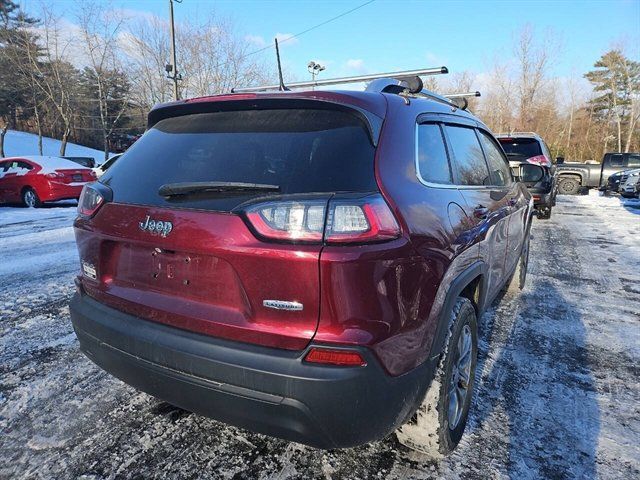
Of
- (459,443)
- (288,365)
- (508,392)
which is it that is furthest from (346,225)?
(508,392)

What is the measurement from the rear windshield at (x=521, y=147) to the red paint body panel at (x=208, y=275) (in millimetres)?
9591

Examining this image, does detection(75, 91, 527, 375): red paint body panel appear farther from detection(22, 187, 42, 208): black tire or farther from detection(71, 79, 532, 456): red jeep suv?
detection(22, 187, 42, 208): black tire

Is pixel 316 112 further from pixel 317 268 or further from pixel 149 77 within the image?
pixel 149 77

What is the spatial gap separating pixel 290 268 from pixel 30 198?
42.9ft

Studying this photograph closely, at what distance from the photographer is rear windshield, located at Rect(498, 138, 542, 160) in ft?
32.7

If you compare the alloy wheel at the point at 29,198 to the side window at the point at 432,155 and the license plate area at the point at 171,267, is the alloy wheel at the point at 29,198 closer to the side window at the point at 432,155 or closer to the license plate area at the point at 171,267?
the license plate area at the point at 171,267

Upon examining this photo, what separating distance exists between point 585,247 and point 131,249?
772 centimetres

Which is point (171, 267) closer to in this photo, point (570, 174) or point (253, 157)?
point (253, 157)

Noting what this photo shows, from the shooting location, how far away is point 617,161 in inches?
776

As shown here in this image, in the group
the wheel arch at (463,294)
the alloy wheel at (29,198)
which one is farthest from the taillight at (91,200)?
the alloy wheel at (29,198)

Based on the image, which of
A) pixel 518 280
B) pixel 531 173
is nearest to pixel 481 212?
pixel 531 173

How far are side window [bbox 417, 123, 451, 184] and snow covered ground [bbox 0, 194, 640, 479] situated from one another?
1375mm

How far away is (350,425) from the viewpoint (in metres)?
1.65

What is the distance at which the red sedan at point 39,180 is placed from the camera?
1178 cm
